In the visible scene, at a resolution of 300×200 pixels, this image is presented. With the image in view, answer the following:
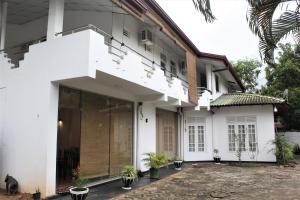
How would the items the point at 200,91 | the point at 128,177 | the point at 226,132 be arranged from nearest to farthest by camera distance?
the point at 128,177 → the point at 226,132 → the point at 200,91

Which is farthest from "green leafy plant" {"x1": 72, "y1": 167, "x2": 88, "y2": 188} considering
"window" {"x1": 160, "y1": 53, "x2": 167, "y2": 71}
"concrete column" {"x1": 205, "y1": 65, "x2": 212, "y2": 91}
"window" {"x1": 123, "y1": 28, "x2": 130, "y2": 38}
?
"concrete column" {"x1": 205, "y1": 65, "x2": 212, "y2": 91}

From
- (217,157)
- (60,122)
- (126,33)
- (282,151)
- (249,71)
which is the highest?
(249,71)

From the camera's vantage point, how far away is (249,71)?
127 ft

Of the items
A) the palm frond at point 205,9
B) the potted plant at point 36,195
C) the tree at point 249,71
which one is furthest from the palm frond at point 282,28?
the tree at point 249,71

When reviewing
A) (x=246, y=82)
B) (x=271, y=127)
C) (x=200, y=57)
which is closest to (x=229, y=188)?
(x=271, y=127)

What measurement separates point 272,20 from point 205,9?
124 cm

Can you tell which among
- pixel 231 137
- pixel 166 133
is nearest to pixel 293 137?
pixel 231 137

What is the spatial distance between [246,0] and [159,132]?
36.6ft

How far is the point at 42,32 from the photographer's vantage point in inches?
470

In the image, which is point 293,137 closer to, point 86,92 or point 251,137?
point 251,137

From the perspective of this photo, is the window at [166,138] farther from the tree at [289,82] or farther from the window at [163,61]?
the tree at [289,82]

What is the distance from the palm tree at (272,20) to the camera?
530 cm

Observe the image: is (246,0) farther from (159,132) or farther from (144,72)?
(159,132)

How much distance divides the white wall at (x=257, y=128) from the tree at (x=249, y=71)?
21.2 meters
